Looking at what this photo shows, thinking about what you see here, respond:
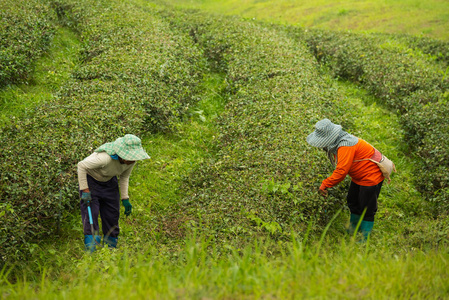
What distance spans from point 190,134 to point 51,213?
12.4 ft

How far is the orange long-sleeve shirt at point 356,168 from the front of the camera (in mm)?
4789

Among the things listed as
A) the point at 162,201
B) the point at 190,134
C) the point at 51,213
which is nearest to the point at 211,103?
the point at 190,134

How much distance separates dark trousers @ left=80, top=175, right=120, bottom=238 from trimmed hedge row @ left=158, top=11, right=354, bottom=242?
0.69 metres

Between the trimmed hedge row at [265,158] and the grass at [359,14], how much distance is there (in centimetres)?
832

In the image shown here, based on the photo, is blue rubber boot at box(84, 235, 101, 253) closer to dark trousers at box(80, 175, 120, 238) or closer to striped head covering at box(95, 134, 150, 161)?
dark trousers at box(80, 175, 120, 238)

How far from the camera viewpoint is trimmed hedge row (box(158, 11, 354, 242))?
188 inches

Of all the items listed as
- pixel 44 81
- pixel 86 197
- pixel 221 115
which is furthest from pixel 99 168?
pixel 44 81

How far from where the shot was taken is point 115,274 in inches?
130

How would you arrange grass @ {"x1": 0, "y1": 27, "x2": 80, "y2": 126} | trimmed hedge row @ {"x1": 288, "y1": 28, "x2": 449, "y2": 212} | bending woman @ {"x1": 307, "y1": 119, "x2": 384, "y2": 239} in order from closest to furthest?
bending woman @ {"x1": 307, "y1": 119, "x2": 384, "y2": 239} < trimmed hedge row @ {"x1": 288, "y1": 28, "x2": 449, "y2": 212} < grass @ {"x1": 0, "y1": 27, "x2": 80, "y2": 126}

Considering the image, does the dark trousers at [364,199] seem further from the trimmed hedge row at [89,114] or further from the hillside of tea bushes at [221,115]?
the trimmed hedge row at [89,114]

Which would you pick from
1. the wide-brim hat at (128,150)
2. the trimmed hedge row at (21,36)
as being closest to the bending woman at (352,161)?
the wide-brim hat at (128,150)

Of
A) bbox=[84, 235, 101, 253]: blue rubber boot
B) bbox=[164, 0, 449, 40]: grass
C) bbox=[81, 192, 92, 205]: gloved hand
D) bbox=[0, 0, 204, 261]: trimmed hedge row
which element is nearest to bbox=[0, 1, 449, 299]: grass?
bbox=[84, 235, 101, 253]: blue rubber boot

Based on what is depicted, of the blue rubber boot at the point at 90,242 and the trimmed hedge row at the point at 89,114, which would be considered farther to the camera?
the trimmed hedge row at the point at 89,114

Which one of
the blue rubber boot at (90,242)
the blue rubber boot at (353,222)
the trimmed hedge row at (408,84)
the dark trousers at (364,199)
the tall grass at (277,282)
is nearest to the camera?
the tall grass at (277,282)
